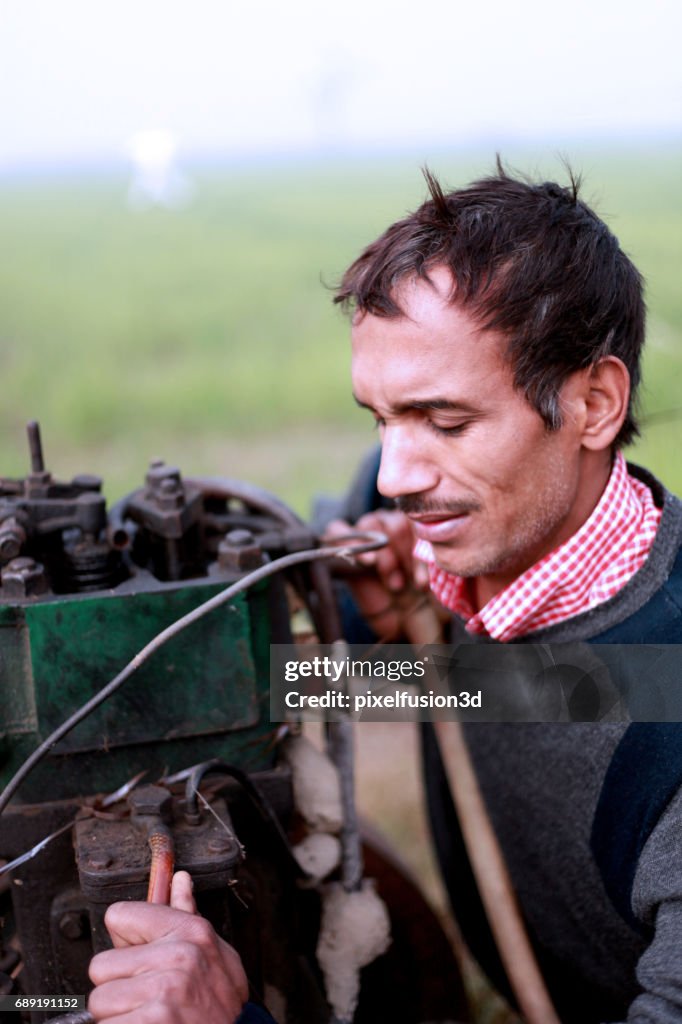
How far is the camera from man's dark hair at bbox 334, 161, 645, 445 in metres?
1.85

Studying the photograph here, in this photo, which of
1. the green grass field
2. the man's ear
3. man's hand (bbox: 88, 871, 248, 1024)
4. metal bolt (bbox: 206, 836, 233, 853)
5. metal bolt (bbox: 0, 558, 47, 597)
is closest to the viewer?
man's hand (bbox: 88, 871, 248, 1024)

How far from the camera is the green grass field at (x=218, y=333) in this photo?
5.58 m

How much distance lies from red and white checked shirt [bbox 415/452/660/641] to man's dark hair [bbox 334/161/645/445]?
20 centimetres

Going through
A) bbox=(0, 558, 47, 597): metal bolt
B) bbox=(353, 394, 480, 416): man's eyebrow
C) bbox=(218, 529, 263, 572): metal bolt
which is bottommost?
bbox=(0, 558, 47, 597): metal bolt

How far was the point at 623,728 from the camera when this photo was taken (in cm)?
186

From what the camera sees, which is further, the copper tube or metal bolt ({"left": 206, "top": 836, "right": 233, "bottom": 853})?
metal bolt ({"left": 206, "top": 836, "right": 233, "bottom": 853})

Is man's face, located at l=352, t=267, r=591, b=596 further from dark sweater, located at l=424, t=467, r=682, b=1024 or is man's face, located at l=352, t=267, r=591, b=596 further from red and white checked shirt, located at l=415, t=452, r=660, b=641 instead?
dark sweater, located at l=424, t=467, r=682, b=1024

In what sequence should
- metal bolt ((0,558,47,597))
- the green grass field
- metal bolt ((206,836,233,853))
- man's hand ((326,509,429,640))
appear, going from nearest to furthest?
metal bolt ((206,836,233,853)) < metal bolt ((0,558,47,597)) < man's hand ((326,509,429,640)) < the green grass field

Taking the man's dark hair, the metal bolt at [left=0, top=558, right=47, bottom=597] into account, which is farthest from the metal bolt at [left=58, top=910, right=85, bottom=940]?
the man's dark hair

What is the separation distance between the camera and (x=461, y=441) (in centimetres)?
188

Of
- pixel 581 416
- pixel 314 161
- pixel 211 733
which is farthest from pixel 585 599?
pixel 314 161

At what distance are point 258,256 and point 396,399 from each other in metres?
16.5

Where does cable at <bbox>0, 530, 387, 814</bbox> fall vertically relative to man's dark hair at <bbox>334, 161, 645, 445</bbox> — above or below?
below

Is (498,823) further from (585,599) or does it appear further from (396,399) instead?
(396,399)
